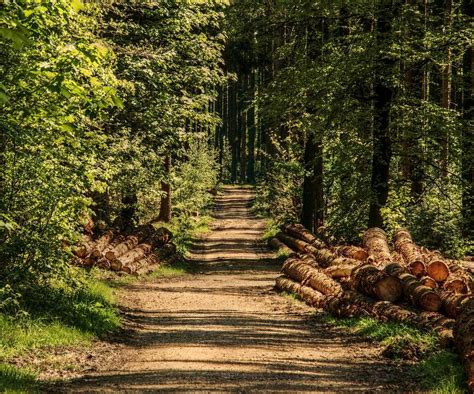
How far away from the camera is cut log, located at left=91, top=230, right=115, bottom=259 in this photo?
1756 cm

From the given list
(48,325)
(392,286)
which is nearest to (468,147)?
(392,286)

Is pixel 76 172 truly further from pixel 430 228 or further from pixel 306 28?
pixel 430 228

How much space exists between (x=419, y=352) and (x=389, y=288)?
2.44 meters

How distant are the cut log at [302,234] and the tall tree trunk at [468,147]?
467 cm

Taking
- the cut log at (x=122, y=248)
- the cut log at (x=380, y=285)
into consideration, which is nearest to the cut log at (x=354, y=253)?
the cut log at (x=380, y=285)

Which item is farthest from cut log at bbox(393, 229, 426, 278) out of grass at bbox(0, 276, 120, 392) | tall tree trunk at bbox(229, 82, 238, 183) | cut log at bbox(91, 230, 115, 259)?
tall tree trunk at bbox(229, 82, 238, 183)

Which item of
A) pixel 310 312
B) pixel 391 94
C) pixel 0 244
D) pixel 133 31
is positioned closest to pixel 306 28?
pixel 391 94

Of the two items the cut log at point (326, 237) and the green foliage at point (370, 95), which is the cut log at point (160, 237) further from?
the green foliage at point (370, 95)

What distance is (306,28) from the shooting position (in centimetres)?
1895

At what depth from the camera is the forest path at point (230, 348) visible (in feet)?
24.5

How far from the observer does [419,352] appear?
866cm

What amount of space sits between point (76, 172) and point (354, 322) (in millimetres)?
5636

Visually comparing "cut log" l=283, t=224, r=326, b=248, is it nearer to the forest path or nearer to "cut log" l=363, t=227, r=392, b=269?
the forest path

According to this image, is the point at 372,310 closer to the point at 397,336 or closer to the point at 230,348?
the point at 397,336
